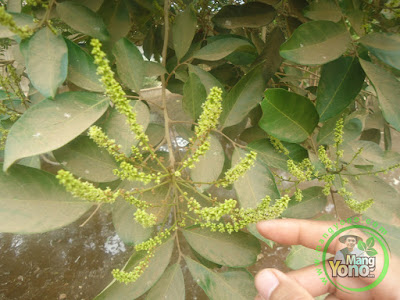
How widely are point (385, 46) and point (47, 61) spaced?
0.65 metres

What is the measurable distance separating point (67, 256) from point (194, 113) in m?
1.08

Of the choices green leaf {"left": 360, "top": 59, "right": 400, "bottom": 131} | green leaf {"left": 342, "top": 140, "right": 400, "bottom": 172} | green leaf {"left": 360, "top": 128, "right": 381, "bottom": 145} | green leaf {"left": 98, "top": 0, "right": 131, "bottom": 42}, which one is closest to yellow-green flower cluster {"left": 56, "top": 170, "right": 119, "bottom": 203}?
green leaf {"left": 98, "top": 0, "right": 131, "bottom": 42}

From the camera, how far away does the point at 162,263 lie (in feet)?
2.04

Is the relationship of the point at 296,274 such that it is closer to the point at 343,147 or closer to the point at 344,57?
the point at 343,147

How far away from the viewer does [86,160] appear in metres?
0.58

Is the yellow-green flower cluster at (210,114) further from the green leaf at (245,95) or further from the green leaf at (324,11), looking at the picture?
the green leaf at (324,11)

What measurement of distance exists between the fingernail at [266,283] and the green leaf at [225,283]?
5 centimetres

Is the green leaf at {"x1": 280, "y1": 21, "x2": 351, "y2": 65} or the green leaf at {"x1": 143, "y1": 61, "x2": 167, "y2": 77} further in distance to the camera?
the green leaf at {"x1": 143, "y1": 61, "x2": 167, "y2": 77}

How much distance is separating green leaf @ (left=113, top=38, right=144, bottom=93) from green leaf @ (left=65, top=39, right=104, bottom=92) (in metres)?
0.07

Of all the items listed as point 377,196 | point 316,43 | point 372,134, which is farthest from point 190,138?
point 372,134

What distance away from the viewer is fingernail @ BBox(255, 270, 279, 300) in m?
0.57

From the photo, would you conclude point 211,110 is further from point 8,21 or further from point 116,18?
point 116,18

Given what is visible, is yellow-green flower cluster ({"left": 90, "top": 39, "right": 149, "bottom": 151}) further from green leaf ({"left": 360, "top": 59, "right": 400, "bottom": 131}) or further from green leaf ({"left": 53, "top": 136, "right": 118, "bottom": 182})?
green leaf ({"left": 360, "top": 59, "right": 400, "bottom": 131})

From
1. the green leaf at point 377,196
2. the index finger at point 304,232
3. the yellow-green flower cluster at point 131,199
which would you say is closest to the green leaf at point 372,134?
the green leaf at point 377,196
